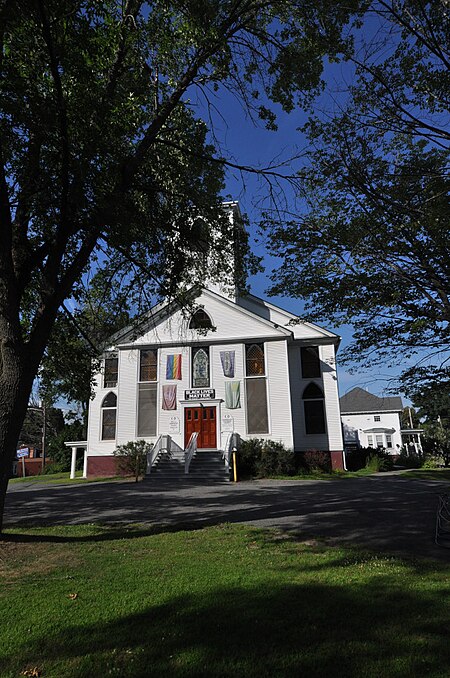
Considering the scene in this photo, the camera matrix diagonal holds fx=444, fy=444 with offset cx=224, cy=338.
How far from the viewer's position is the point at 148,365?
2470 centimetres

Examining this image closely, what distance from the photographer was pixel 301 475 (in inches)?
852

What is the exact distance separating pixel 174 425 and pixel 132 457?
9.15 ft

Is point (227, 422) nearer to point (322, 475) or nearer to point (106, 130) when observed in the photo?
point (322, 475)

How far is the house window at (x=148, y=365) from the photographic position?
24.5 meters

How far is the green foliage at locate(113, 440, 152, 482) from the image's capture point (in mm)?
21547

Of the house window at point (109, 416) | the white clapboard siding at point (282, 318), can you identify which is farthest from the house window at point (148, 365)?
the white clapboard siding at point (282, 318)

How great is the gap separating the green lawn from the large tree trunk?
4.61ft

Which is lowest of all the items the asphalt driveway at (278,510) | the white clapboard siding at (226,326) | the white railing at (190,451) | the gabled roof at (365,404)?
the asphalt driveway at (278,510)

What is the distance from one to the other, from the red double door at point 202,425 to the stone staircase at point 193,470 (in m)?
0.77

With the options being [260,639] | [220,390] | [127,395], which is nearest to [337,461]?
[220,390]

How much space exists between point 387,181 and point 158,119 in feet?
14.8

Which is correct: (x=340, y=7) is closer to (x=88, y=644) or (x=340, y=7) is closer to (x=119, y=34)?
(x=119, y=34)

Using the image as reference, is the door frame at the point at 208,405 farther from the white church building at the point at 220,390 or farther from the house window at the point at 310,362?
the house window at the point at 310,362

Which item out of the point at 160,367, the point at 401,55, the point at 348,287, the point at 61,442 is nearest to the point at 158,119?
the point at 401,55
